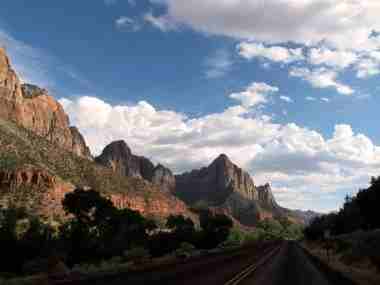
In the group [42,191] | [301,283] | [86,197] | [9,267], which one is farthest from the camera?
[42,191]

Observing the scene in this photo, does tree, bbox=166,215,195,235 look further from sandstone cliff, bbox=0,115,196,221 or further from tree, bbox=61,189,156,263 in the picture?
sandstone cliff, bbox=0,115,196,221

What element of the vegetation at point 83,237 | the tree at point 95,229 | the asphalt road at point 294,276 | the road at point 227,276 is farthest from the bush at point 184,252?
the asphalt road at point 294,276

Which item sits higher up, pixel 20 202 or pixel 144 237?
pixel 20 202

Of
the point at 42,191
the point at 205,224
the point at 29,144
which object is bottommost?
the point at 205,224

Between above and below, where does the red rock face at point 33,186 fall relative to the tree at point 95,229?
above

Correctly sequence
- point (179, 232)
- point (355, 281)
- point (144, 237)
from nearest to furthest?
1. point (355, 281)
2. point (144, 237)
3. point (179, 232)

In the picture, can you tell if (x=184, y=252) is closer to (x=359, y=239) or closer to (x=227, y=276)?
(x=359, y=239)

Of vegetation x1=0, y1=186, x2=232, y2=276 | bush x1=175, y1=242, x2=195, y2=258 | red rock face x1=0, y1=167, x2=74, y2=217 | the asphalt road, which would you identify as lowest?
the asphalt road

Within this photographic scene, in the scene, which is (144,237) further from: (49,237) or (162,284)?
(162,284)

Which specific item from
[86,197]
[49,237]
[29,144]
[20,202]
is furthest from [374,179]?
[29,144]

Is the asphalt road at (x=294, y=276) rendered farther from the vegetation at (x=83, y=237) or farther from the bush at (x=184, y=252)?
the vegetation at (x=83, y=237)

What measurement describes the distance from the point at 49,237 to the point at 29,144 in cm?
8559

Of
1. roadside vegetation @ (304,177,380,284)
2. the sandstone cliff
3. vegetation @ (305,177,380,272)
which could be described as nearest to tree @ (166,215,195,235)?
roadside vegetation @ (304,177,380,284)

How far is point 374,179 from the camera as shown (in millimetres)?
82500
